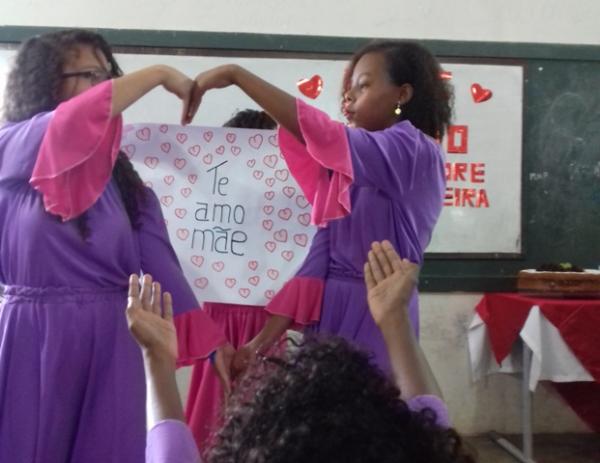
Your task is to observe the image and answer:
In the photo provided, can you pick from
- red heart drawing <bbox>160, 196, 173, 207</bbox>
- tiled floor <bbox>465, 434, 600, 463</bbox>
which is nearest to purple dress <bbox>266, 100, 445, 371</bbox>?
red heart drawing <bbox>160, 196, 173, 207</bbox>

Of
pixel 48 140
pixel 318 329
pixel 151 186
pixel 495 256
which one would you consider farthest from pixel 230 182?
pixel 495 256

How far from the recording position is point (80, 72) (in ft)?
4.90

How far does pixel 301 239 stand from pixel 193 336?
1.30 feet

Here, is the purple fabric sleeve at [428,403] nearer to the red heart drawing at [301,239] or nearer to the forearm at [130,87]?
the forearm at [130,87]

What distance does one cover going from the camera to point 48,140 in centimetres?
129

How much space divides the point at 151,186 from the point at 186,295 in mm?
354

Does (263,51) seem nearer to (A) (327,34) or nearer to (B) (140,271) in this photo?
(A) (327,34)

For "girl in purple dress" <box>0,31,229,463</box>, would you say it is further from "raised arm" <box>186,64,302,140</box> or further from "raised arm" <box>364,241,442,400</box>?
"raised arm" <box>364,241,442,400</box>

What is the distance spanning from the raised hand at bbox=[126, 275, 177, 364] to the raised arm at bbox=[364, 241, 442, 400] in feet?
0.93

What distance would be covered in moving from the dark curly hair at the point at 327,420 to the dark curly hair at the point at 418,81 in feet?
3.65

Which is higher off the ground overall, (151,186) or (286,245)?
(151,186)

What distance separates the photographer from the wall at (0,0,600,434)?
3.13 metres

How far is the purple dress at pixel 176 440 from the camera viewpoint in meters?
0.81

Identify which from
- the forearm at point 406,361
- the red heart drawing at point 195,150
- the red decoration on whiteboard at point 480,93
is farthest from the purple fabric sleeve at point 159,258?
the red decoration on whiteboard at point 480,93
